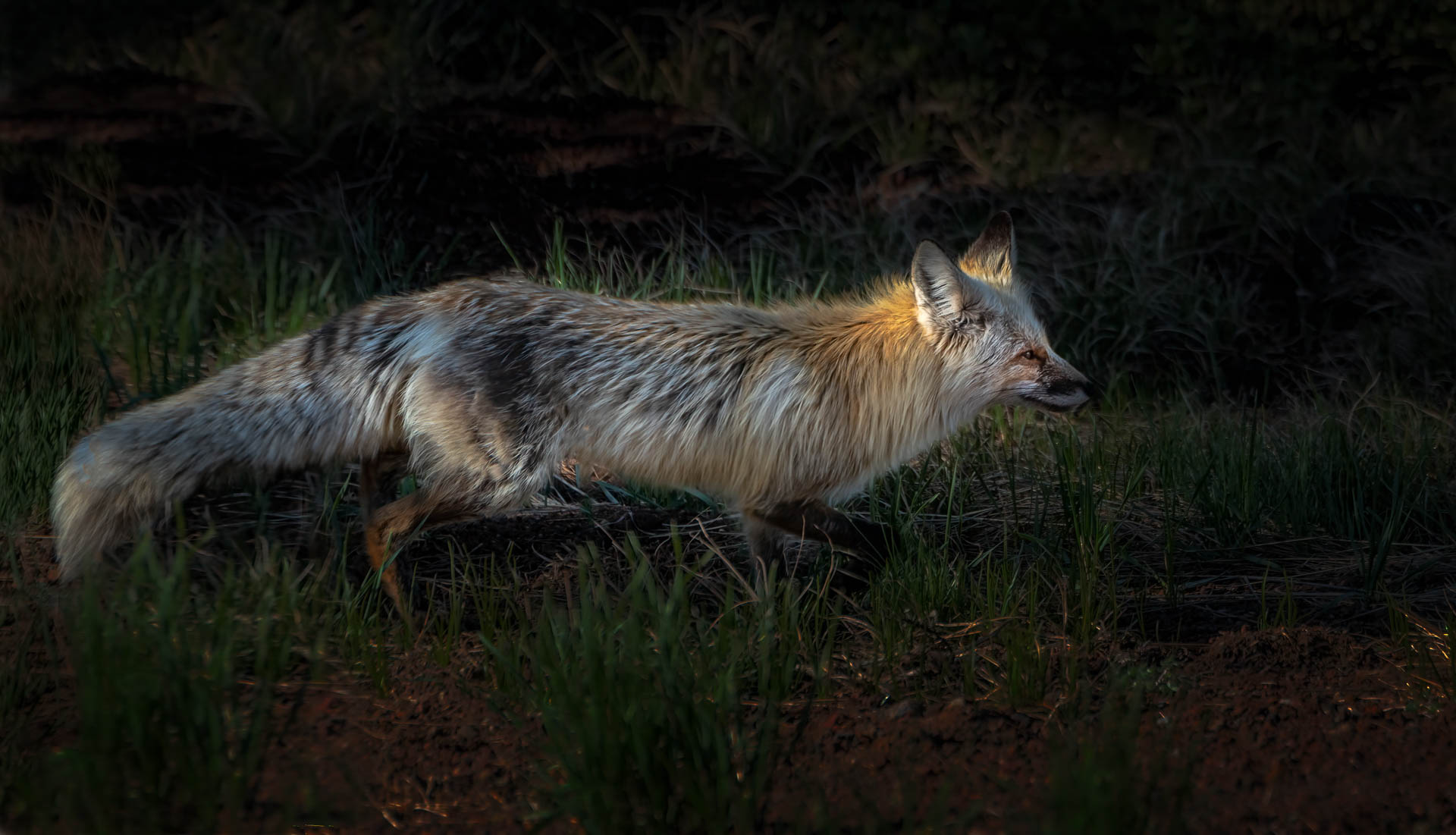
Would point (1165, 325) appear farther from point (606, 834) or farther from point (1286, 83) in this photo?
point (606, 834)

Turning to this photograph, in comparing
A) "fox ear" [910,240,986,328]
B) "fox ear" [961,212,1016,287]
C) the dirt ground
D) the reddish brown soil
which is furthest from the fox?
the dirt ground

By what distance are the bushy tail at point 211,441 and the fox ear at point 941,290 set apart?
5.87ft

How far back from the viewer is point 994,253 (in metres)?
4.68

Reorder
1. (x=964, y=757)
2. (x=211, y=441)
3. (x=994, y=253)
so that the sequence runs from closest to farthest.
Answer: (x=964, y=757) → (x=211, y=441) → (x=994, y=253)

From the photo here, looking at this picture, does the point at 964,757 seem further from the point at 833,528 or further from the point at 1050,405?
the point at 1050,405

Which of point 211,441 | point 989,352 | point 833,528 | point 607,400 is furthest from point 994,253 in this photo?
point 211,441

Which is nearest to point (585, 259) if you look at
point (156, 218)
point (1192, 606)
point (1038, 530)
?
point (156, 218)

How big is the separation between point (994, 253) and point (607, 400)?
1.55 metres

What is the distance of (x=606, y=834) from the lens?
7.75 ft

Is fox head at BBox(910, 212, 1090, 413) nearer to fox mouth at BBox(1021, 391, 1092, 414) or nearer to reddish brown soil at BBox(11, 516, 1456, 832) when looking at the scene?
fox mouth at BBox(1021, 391, 1092, 414)

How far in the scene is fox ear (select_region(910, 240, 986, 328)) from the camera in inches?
162

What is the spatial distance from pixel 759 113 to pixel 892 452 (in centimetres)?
474

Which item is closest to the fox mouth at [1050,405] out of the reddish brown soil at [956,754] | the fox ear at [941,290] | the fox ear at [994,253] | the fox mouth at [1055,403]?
the fox mouth at [1055,403]

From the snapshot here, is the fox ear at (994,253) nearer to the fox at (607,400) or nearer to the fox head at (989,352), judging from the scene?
the fox at (607,400)
